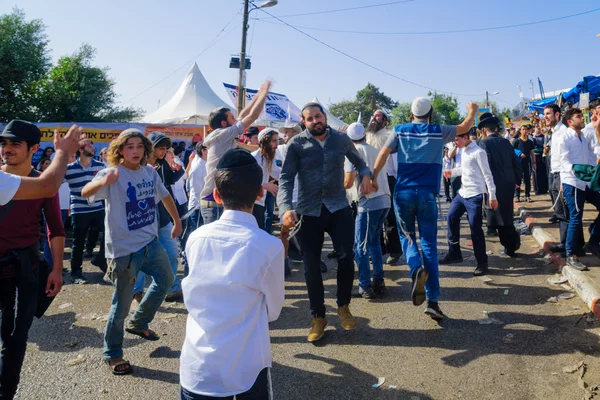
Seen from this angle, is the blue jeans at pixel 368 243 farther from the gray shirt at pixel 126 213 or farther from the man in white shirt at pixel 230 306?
the man in white shirt at pixel 230 306

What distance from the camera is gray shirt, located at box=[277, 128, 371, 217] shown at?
408 centimetres

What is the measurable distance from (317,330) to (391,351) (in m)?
0.68

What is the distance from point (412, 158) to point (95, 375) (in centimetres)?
343

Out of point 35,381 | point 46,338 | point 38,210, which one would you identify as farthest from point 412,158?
point 46,338

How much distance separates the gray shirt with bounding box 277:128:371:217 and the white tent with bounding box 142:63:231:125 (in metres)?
15.0

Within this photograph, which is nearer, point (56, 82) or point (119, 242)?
point (119, 242)

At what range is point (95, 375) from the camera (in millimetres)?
3615

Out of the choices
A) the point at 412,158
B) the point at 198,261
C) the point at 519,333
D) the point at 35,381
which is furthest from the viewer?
the point at 412,158

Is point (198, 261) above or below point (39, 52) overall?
below

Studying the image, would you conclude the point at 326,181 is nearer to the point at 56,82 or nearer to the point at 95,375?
the point at 95,375

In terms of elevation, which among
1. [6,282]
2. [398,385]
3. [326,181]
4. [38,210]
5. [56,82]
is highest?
[56,82]

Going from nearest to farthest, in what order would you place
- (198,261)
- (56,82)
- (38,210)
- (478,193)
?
(198,261) < (38,210) < (478,193) < (56,82)

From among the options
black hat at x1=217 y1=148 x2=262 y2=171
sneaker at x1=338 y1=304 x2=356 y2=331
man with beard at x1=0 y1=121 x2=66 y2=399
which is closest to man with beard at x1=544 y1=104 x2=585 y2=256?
sneaker at x1=338 y1=304 x2=356 y2=331

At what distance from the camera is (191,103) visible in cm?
1969
